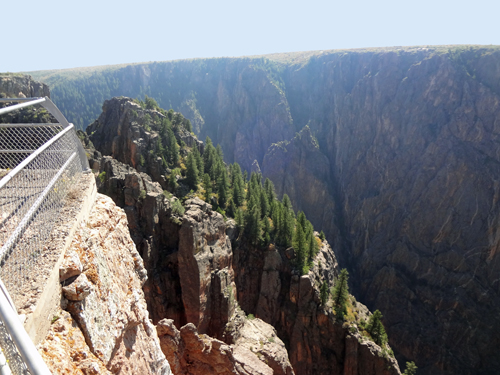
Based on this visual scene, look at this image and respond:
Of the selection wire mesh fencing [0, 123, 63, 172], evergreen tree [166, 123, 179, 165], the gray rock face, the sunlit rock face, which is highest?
wire mesh fencing [0, 123, 63, 172]

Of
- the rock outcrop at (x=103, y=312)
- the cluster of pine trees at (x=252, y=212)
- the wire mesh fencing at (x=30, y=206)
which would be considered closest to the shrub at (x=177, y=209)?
the cluster of pine trees at (x=252, y=212)

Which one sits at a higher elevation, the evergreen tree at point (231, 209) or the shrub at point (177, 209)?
the shrub at point (177, 209)

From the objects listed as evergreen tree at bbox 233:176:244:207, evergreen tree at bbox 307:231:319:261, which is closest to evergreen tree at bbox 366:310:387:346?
evergreen tree at bbox 307:231:319:261

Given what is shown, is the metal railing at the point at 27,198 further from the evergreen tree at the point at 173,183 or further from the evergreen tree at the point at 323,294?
the evergreen tree at the point at 173,183

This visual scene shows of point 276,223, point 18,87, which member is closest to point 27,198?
point 276,223

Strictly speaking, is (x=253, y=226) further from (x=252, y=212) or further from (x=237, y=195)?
(x=237, y=195)

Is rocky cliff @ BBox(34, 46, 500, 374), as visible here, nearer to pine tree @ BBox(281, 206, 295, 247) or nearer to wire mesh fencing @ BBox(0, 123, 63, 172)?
pine tree @ BBox(281, 206, 295, 247)

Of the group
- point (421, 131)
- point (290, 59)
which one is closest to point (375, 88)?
point (421, 131)
